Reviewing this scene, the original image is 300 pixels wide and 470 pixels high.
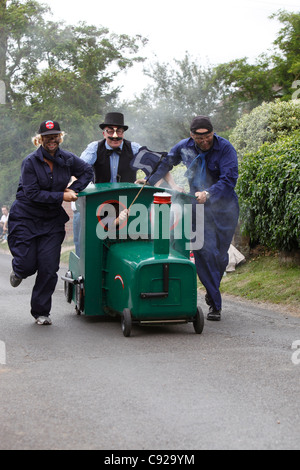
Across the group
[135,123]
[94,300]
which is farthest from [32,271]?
[135,123]

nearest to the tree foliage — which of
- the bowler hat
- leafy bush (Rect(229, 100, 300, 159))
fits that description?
leafy bush (Rect(229, 100, 300, 159))

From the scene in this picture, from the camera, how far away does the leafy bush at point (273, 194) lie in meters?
9.30

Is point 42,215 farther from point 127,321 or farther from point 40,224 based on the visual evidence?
point 127,321

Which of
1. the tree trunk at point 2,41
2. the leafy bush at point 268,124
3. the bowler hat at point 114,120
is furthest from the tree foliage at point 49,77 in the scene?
the bowler hat at point 114,120

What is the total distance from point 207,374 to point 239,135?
10.1 m

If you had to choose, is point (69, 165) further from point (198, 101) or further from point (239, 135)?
point (198, 101)

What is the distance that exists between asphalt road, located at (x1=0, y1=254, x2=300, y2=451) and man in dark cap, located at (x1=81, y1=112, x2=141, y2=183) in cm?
170

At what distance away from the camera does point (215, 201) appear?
7570 mm

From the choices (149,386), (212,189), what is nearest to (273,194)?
(212,189)

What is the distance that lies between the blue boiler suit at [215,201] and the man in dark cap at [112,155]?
473mm

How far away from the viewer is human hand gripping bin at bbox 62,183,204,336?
628 centimetres

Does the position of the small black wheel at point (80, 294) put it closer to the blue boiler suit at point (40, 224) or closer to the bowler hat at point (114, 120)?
the blue boiler suit at point (40, 224)

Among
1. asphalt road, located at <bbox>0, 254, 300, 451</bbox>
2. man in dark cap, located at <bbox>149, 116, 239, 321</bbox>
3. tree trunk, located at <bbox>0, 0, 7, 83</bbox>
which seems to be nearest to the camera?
asphalt road, located at <bbox>0, 254, 300, 451</bbox>

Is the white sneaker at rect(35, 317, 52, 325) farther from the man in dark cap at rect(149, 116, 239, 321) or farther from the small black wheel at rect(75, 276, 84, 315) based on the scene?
the man in dark cap at rect(149, 116, 239, 321)
